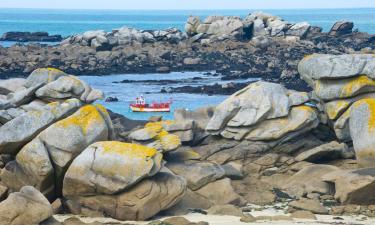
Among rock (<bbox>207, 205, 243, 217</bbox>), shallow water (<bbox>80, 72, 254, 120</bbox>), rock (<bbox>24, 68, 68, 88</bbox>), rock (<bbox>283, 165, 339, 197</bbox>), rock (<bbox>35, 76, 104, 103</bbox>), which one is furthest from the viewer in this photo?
shallow water (<bbox>80, 72, 254, 120</bbox>)

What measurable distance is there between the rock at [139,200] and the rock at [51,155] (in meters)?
1.25

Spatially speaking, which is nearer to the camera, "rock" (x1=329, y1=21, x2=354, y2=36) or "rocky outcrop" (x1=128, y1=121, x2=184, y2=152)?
"rocky outcrop" (x1=128, y1=121, x2=184, y2=152)

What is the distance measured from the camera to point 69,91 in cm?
3005

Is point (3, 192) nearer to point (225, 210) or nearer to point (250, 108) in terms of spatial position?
point (225, 210)

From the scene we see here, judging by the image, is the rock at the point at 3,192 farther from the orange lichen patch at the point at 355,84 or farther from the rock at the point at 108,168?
the orange lichen patch at the point at 355,84

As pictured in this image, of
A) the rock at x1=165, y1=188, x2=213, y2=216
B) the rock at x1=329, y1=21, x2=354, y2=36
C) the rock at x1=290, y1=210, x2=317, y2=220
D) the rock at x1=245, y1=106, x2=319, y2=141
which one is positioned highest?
the rock at x1=245, y1=106, x2=319, y2=141

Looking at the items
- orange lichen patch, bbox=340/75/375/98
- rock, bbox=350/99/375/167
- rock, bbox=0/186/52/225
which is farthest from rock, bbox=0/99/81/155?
orange lichen patch, bbox=340/75/375/98

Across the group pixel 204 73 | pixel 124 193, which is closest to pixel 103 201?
pixel 124 193

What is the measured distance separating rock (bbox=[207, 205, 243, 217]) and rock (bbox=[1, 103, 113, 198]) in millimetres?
4436

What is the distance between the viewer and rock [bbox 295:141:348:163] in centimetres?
3120

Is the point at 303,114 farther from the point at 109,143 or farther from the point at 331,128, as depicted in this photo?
the point at 109,143

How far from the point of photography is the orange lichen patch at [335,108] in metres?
32.1

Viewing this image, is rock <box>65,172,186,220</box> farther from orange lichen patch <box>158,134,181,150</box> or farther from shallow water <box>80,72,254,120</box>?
shallow water <box>80,72,254,120</box>

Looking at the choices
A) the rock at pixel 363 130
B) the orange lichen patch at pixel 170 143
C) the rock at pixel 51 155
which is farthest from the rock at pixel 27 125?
the rock at pixel 363 130
